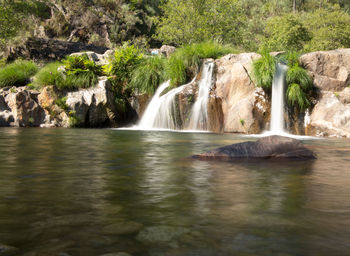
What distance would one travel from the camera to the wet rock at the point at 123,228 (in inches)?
95.6

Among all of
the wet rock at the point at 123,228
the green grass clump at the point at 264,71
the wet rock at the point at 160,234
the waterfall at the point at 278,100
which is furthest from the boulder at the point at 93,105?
the wet rock at the point at 160,234

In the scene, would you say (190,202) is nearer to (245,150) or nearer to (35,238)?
(35,238)

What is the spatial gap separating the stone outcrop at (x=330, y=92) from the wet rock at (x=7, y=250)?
11.7 metres

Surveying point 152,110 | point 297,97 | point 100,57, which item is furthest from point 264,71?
point 100,57

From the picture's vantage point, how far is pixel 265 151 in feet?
19.5

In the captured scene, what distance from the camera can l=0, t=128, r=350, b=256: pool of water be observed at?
223 cm

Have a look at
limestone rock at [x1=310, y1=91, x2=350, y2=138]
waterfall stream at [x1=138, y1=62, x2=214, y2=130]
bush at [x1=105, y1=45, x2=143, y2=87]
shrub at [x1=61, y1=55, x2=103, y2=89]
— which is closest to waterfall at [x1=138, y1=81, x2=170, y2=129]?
waterfall stream at [x1=138, y1=62, x2=214, y2=130]

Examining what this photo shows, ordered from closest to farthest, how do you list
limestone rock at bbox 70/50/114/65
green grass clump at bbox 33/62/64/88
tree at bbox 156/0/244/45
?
1. green grass clump at bbox 33/62/64/88
2. limestone rock at bbox 70/50/114/65
3. tree at bbox 156/0/244/45

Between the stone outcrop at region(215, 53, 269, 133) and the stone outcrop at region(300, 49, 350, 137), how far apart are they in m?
1.83

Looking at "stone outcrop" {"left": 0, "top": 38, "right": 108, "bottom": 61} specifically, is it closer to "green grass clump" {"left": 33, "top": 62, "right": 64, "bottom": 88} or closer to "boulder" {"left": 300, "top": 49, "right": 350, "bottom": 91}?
"green grass clump" {"left": 33, "top": 62, "right": 64, "bottom": 88}

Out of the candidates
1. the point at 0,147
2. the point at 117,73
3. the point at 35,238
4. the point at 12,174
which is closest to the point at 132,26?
the point at 117,73

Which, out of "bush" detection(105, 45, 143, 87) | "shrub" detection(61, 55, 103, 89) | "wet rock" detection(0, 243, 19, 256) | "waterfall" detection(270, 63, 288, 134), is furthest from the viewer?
"bush" detection(105, 45, 143, 87)

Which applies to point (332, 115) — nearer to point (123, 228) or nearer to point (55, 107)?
point (55, 107)

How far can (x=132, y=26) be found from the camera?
35.7 metres
